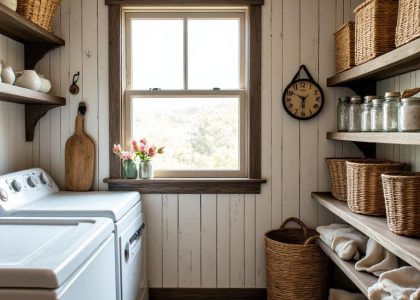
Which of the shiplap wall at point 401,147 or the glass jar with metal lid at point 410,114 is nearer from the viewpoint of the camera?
the glass jar with metal lid at point 410,114

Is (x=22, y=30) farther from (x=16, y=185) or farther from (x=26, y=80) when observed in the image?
(x=16, y=185)

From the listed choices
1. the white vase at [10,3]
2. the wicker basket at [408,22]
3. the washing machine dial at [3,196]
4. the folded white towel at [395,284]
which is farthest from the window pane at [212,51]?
the folded white towel at [395,284]

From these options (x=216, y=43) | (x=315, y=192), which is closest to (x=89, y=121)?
(x=216, y=43)

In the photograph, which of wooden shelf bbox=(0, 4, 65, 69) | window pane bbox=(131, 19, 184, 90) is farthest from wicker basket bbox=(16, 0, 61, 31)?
window pane bbox=(131, 19, 184, 90)

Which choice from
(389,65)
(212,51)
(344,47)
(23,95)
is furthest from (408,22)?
(23,95)

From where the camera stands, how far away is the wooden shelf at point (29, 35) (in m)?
1.99

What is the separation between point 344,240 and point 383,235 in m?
0.51

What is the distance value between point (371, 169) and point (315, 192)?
0.73m

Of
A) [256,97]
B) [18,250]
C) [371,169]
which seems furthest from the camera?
[256,97]

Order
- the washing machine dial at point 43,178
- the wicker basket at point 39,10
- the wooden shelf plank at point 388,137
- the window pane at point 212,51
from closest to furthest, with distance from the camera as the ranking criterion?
the wooden shelf plank at point 388,137
the wicker basket at point 39,10
the washing machine dial at point 43,178
the window pane at point 212,51

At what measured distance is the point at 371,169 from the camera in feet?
6.28

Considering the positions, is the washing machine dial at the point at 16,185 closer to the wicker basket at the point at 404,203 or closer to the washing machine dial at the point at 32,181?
the washing machine dial at the point at 32,181

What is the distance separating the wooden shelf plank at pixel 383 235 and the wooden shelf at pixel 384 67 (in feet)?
2.37

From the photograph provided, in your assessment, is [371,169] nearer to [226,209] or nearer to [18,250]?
[226,209]
